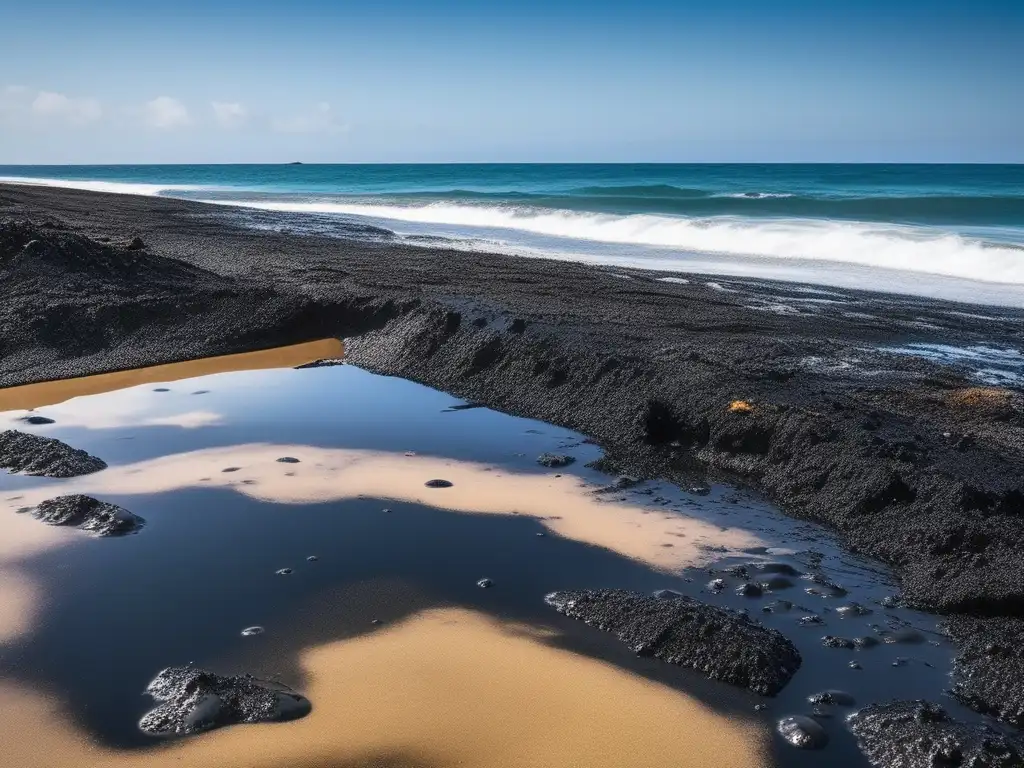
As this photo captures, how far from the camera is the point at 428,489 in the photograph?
6.07 metres

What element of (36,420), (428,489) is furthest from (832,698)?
(36,420)

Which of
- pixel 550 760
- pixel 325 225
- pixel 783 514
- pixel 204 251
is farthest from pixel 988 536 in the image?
pixel 325 225

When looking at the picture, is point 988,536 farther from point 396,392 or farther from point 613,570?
point 396,392

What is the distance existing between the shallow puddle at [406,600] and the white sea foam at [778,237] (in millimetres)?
12654

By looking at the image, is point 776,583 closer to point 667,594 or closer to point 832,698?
point 667,594

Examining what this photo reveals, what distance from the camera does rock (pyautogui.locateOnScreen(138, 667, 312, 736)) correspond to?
351cm

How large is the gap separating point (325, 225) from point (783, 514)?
1736 centimetres

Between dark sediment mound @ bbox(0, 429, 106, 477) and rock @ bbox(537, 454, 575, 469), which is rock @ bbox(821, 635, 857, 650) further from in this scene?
dark sediment mound @ bbox(0, 429, 106, 477)

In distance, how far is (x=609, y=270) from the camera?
44.9 ft

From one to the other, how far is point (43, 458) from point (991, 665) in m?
5.70

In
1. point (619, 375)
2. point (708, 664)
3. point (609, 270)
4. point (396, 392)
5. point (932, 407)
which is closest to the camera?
point (708, 664)

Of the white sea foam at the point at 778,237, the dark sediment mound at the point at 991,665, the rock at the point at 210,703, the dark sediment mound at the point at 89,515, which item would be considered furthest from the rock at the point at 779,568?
the white sea foam at the point at 778,237

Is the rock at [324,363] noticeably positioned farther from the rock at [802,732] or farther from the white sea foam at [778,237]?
the white sea foam at [778,237]

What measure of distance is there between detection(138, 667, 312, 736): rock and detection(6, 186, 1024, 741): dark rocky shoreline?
281 cm
